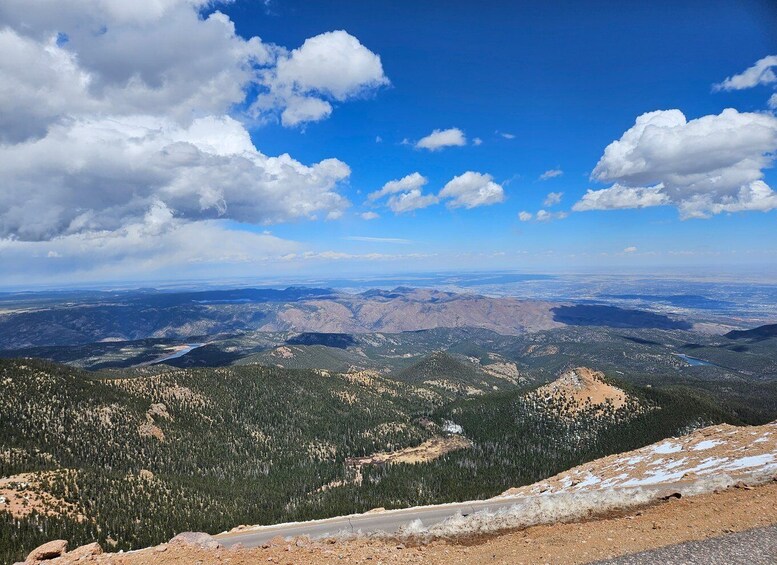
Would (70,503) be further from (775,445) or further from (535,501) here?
(775,445)

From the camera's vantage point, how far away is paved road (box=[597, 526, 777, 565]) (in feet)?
62.7

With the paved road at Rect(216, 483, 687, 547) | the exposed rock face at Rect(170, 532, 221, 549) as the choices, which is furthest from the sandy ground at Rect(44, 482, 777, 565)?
the paved road at Rect(216, 483, 687, 547)

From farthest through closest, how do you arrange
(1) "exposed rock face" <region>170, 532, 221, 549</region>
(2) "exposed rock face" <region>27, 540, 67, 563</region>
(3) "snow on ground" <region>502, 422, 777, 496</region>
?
(3) "snow on ground" <region>502, 422, 777, 496</region>
(2) "exposed rock face" <region>27, 540, 67, 563</region>
(1) "exposed rock face" <region>170, 532, 221, 549</region>

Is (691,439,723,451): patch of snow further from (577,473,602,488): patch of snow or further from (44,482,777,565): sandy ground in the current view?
(44,482,777,565): sandy ground

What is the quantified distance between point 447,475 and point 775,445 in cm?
13377

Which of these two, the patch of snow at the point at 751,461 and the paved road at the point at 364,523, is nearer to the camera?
the patch of snow at the point at 751,461

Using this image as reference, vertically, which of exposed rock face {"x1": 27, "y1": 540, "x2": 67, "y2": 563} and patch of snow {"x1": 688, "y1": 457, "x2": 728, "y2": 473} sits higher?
exposed rock face {"x1": 27, "y1": 540, "x2": 67, "y2": 563}

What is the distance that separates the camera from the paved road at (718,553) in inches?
752

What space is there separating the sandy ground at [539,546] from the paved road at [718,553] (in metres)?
1.02

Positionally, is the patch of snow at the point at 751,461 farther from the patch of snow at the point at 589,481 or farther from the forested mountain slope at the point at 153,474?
the forested mountain slope at the point at 153,474

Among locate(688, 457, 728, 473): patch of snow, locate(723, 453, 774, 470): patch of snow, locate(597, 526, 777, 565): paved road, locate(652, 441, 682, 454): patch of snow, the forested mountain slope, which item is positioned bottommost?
the forested mountain slope

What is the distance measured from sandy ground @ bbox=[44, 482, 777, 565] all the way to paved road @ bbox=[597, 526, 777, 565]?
3.33ft

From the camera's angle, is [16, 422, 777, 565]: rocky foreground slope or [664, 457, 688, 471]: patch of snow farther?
[664, 457, 688, 471]: patch of snow

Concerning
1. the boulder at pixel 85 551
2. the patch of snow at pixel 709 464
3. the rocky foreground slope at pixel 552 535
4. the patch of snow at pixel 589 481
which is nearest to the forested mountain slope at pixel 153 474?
the patch of snow at pixel 589 481
